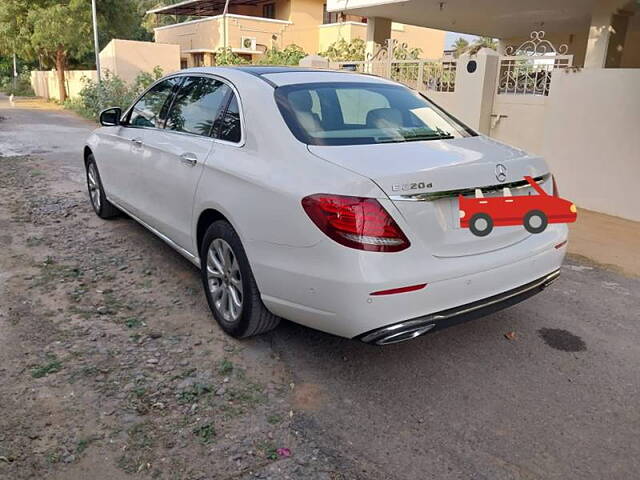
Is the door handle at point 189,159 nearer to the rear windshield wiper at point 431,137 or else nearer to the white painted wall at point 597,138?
the rear windshield wiper at point 431,137

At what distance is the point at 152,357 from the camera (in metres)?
3.52

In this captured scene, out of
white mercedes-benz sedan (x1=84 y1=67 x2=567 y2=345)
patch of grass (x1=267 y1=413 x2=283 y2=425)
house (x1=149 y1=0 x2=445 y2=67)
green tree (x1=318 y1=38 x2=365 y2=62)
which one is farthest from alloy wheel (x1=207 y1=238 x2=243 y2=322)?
house (x1=149 y1=0 x2=445 y2=67)

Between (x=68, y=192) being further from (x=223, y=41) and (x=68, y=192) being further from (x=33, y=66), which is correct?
(x=33, y=66)

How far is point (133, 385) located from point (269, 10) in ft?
92.8

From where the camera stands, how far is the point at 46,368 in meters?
3.35

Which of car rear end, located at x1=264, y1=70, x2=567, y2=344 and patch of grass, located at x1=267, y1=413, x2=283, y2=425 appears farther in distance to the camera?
patch of grass, located at x1=267, y1=413, x2=283, y2=425

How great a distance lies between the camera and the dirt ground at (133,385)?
8.57ft

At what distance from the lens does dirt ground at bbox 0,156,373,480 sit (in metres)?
2.61

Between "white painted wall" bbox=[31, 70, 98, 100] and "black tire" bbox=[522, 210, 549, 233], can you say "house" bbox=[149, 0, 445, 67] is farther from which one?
"black tire" bbox=[522, 210, 549, 233]

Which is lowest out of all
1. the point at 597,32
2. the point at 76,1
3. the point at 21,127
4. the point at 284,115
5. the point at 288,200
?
the point at 21,127

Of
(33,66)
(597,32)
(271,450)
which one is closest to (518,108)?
(597,32)

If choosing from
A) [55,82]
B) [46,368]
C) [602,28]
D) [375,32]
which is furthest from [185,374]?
[55,82]

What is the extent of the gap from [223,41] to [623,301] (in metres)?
23.2

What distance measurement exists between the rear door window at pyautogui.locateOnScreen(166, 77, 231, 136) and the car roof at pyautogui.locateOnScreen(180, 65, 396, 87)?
0.41 ft
